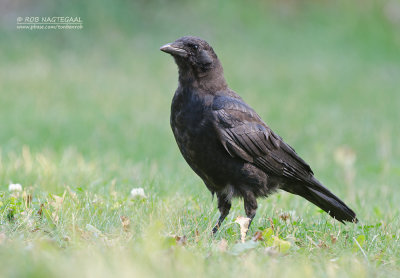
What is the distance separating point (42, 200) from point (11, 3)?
1187cm

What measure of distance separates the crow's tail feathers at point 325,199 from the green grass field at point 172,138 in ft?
0.31

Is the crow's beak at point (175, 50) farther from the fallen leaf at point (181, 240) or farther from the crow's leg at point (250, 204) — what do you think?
the fallen leaf at point (181, 240)

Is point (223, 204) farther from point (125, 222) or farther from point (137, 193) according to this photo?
point (125, 222)

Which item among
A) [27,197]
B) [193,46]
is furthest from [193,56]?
[27,197]

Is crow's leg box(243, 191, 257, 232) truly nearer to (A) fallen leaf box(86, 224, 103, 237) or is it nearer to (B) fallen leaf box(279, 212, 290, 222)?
(B) fallen leaf box(279, 212, 290, 222)

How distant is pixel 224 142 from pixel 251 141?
346mm

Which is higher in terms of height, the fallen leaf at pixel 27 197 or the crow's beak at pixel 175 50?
the crow's beak at pixel 175 50

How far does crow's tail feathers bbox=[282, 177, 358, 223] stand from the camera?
516cm

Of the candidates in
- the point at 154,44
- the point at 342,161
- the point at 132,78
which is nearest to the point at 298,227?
the point at 342,161

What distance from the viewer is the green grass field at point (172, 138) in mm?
3506

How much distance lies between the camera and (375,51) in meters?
16.5

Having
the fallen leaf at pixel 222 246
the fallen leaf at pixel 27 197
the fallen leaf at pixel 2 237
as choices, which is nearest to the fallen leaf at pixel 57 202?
the fallen leaf at pixel 27 197

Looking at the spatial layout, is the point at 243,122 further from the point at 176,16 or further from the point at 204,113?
the point at 176,16

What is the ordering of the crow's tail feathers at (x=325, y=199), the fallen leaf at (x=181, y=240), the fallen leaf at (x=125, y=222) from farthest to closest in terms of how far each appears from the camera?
the crow's tail feathers at (x=325, y=199) < the fallen leaf at (x=125, y=222) < the fallen leaf at (x=181, y=240)
